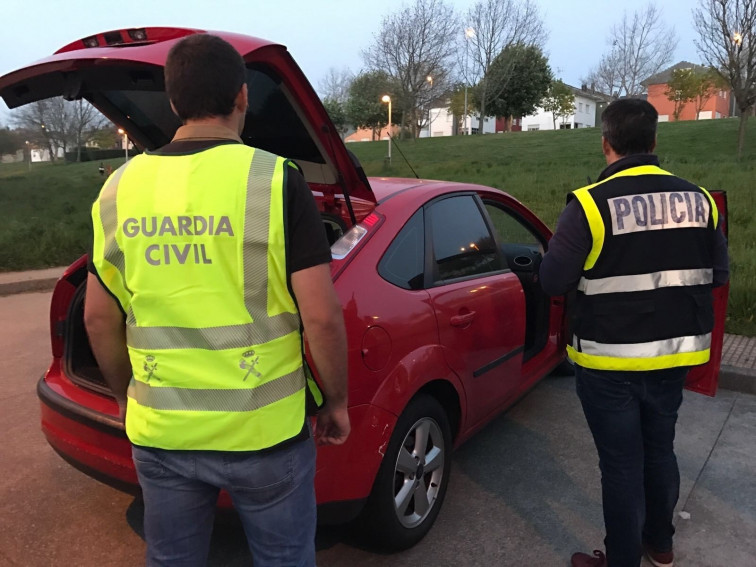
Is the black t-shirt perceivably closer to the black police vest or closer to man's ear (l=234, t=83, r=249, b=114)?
man's ear (l=234, t=83, r=249, b=114)

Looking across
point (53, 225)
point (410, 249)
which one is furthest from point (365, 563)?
point (53, 225)

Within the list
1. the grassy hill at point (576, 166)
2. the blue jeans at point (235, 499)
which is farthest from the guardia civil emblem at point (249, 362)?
the grassy hill at point (576, 166)

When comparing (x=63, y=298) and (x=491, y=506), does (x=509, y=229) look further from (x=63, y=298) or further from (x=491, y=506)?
(x=63, y=298)

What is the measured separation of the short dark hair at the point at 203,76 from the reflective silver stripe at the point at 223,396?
65 centimetres

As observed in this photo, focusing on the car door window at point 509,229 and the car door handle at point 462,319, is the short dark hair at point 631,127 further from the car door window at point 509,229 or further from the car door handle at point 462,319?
the car door window at point 509,229

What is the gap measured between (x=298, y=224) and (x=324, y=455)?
1106 mm

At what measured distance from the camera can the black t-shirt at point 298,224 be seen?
4.48 ft

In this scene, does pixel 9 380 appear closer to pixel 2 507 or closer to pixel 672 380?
pixel 2 507

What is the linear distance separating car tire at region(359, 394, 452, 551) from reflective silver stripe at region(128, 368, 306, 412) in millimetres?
1127

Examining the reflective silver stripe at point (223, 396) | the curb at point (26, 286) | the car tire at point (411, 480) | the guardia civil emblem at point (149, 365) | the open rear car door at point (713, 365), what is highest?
the guardia civil emblem at point (149, 365)

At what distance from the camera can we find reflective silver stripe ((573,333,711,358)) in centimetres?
215

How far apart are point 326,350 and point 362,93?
166ft

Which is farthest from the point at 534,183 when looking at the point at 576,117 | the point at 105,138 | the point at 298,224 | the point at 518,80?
the point at 576,117

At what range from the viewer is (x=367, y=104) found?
48.9 meters
